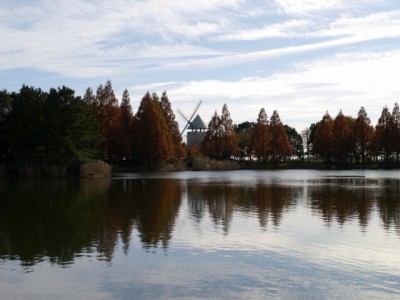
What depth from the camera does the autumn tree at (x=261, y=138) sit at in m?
85.7

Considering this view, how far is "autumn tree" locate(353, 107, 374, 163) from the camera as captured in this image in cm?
8212

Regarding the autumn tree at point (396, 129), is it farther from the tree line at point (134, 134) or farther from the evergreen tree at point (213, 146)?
the evergreen tree at point (213, 146)

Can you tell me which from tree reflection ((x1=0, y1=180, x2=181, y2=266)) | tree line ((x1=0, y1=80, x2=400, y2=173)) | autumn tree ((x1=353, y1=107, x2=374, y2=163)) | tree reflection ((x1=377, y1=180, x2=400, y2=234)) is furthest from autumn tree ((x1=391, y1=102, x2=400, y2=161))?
tree reflection ((x1=0, y1=180, x2=181, y2=266))

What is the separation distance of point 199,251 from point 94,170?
38969mm

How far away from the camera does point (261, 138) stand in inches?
3371

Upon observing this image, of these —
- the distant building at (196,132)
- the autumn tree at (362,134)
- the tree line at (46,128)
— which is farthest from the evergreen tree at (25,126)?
the distant building at (196,132)

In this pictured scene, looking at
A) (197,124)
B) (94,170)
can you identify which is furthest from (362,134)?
(94,170)

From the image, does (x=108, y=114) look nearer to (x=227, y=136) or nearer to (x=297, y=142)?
(x=227, y=136)

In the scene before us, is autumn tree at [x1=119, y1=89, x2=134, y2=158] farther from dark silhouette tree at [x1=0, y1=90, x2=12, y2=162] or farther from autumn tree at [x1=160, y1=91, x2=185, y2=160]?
dark silhouette tree at [x1=0, y1=90, x2=12, y2=162]

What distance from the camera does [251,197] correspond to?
92.9 feet

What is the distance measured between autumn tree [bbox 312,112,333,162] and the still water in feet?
204

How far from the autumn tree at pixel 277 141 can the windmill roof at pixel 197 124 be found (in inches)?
952

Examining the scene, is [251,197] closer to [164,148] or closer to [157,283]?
[157,283]

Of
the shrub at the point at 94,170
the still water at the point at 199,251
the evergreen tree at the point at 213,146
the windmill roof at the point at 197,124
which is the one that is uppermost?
the windmill roof at the point at 197,124
